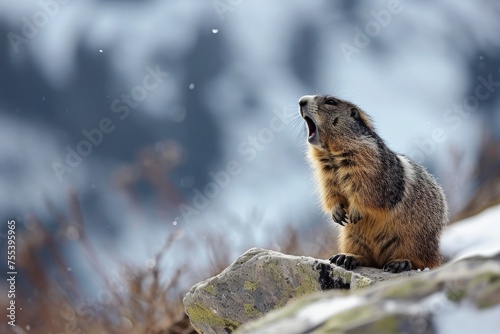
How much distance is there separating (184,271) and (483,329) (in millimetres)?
5494

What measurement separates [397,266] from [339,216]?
1.71 ft

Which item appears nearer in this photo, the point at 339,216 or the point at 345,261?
the point at 345,261

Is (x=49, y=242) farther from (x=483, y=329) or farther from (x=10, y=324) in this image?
(x=483, y=329)

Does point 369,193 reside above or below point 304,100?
below

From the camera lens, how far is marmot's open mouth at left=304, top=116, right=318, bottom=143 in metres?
4.94

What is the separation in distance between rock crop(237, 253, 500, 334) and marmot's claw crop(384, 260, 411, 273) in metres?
2.61

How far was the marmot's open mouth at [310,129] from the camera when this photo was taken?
494 centimetres

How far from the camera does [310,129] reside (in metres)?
4.99

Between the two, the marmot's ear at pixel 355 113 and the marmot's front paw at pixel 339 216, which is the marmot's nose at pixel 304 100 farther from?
the marmot's front paw at pixel 339 216

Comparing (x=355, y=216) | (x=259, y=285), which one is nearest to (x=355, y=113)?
(x=355, y=216)

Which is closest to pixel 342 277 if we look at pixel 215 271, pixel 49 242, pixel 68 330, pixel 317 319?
pixel 317 319

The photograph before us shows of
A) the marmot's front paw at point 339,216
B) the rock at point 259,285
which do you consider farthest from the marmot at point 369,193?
the rock at point 259,285

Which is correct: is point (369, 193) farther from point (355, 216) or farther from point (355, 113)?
point (355, 113)

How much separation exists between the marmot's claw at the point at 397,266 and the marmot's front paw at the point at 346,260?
202 mm
